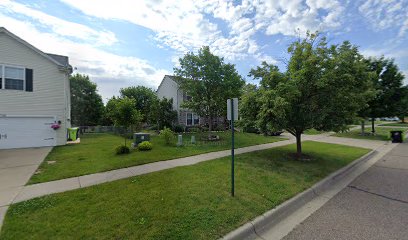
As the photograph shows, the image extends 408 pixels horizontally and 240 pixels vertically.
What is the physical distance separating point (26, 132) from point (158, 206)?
42.1ft

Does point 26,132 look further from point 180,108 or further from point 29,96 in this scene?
point 180,108

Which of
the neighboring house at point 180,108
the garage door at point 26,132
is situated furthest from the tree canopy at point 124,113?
the neighboring house at point 180,108

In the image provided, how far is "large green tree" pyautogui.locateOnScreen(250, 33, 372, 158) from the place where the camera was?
689 centimetres

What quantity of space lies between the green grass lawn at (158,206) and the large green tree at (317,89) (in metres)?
2.37

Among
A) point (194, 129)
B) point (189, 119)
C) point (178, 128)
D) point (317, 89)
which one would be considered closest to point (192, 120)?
point (189, 119)

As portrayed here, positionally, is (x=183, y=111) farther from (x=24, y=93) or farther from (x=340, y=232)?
(x=340, y=232)

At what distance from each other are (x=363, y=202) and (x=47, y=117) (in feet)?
54.4

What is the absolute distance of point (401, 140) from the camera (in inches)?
585

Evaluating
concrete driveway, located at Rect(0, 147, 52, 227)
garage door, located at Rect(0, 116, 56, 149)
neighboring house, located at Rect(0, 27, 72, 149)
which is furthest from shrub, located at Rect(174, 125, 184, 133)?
concrete driveway, located at Rect(0, 147, 52, 227)

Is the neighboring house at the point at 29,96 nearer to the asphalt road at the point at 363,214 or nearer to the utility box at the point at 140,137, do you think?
the utility box at the point at 140,137

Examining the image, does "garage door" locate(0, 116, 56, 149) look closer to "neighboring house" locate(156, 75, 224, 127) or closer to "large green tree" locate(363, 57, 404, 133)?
"neighboring house" locate(156, 75, 224, 127)

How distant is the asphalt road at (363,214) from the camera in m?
3.27

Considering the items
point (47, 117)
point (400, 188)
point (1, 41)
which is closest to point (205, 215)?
point (400, 188)

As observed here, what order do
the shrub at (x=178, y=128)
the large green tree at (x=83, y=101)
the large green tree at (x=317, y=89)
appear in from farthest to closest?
the large green tree at (x=83, y=101) → the shrub at (x=178, y=128) → the large green tree at (x=317, y=89)
